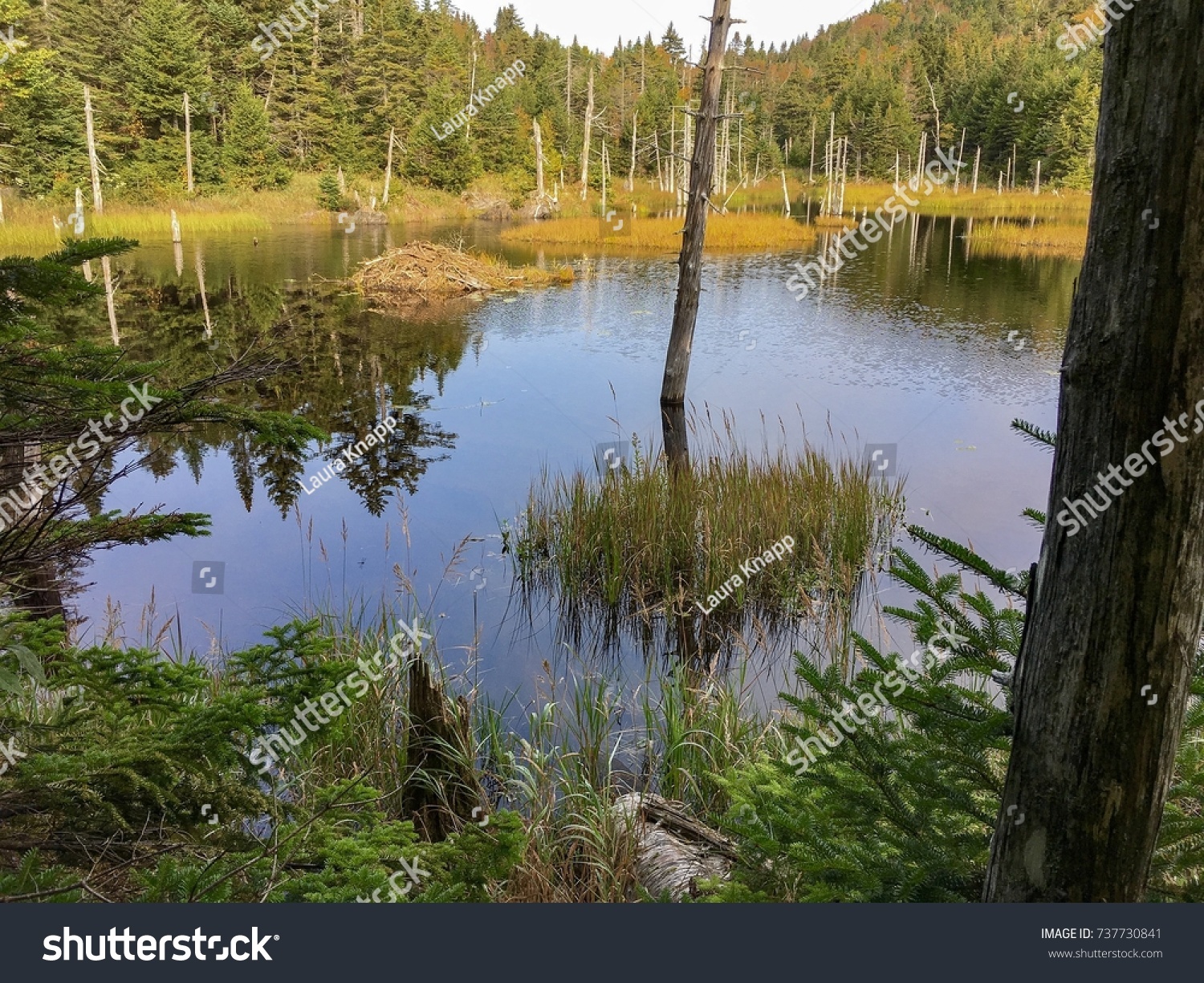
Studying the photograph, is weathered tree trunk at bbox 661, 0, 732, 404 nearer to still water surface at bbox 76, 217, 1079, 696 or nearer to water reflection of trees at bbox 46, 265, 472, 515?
still water surface at bbox 76, 217, 1079, 696

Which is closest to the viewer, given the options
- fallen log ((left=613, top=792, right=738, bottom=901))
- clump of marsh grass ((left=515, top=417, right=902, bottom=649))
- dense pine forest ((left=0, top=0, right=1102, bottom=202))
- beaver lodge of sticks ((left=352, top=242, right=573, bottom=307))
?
fallen log ((left=613, top=792, right=738, bottom=901))

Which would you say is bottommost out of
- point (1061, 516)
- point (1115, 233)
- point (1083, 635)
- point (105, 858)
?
point (105, 858)

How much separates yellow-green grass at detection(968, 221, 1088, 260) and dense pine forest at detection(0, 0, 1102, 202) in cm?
851

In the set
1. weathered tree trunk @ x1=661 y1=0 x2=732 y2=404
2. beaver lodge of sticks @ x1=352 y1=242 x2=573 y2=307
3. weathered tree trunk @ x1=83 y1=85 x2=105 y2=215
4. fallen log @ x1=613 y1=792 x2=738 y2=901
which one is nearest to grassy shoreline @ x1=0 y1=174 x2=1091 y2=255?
weathered tree trunk @ x1=83 y1=85 x2=105 y2=215

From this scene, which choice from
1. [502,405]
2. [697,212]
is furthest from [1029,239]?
[502,405]

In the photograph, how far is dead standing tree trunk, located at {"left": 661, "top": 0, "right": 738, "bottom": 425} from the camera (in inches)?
360

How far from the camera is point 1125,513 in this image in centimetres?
139

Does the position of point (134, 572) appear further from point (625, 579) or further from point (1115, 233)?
point (1115, 233)

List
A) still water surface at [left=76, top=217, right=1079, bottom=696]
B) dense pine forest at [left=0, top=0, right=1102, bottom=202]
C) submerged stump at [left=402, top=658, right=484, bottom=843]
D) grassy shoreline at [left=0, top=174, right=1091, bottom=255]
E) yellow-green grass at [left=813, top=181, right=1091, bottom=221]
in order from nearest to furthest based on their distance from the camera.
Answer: submerged stump at [left=402, top=658, right=484, bottom=843] < still water surface at [left=76, top=217, right=1079, bottom=696] < grassy shoreline at [left=0, top=174, right=1091, bottom=255] < dense pine forest at [left=0, top=0, right=1102, bottom=202] < yellow-green grass at [left=813, top=181, right=1091, bottom=221]

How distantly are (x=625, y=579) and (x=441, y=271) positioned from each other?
13383mm

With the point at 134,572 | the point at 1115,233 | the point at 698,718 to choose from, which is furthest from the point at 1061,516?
the point at 134,572

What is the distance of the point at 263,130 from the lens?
35.2 metres

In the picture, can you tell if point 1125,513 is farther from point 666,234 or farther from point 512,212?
point 512,212

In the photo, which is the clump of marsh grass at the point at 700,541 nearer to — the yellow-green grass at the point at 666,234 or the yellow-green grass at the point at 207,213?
the yellow-green grass at the point at 207,213
